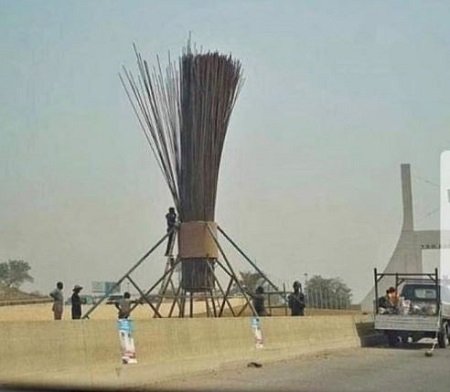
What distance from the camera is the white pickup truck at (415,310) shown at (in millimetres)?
26406

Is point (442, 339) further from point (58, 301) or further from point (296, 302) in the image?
point (58, 301)

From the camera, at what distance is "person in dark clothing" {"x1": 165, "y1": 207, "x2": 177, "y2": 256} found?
74.4 feet

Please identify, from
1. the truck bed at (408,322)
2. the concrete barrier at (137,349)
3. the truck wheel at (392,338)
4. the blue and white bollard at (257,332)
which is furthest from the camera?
Result: the truck wheel at (392,338)

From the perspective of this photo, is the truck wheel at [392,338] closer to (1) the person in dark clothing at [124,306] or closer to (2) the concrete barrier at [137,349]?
(2) the concrete barrier at [137,349]

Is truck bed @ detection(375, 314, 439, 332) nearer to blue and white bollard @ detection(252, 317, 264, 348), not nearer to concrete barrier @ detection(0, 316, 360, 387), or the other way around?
concrete barrier @ detection(0, 316, 360, 387)

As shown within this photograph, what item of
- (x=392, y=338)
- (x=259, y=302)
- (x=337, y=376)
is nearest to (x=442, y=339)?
(x=392, y=338)

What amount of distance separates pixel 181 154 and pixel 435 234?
5.44 meters

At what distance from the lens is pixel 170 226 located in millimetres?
22906

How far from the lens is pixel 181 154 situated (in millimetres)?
21578

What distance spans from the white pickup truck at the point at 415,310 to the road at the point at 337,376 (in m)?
3.45

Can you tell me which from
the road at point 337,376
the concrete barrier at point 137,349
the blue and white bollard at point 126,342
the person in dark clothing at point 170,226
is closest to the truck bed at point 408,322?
the road at point 337,376

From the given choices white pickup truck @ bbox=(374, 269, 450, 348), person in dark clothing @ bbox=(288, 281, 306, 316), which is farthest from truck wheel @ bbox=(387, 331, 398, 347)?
person in dark clothing @ bbox=(288, 281, 306, 316)

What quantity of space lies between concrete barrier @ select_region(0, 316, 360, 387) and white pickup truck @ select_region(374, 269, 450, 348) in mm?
4549

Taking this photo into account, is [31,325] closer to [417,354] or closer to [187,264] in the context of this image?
[187,264]
